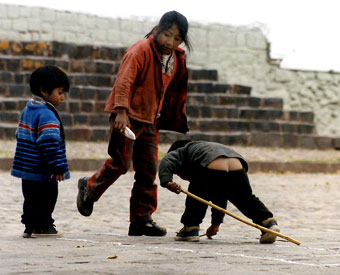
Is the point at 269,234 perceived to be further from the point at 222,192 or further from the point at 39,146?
the point at 39,146

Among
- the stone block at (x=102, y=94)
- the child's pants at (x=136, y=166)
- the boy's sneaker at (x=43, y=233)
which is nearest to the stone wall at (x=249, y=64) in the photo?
the stone block at (x=102, y=94)

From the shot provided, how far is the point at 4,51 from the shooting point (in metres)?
17.8

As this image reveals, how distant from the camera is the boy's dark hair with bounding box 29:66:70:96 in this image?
5371 mm

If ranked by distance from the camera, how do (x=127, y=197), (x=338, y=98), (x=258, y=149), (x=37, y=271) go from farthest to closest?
(x=338, y=98) → (x=258, y=149) → (x=127, y=197) → (x=37, y=271)

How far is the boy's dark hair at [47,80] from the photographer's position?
5371 mm

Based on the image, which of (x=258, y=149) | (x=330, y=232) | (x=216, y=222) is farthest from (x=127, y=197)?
(x=258, y=149)

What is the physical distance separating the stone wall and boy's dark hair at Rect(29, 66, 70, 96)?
44.9ft

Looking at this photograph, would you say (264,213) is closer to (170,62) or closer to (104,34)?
(170,62)

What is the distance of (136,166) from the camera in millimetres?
5879

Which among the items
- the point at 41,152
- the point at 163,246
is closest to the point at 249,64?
the point at 41,152

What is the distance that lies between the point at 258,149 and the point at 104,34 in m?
4.74

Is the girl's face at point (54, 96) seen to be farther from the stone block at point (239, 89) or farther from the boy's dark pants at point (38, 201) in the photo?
the stone block at point (239, 89)

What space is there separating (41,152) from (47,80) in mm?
483

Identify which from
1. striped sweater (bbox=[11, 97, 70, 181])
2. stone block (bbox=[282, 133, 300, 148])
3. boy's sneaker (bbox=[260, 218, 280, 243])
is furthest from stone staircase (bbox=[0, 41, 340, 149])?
boy's sneaker (bbox=[260, 218, 280, 243])
